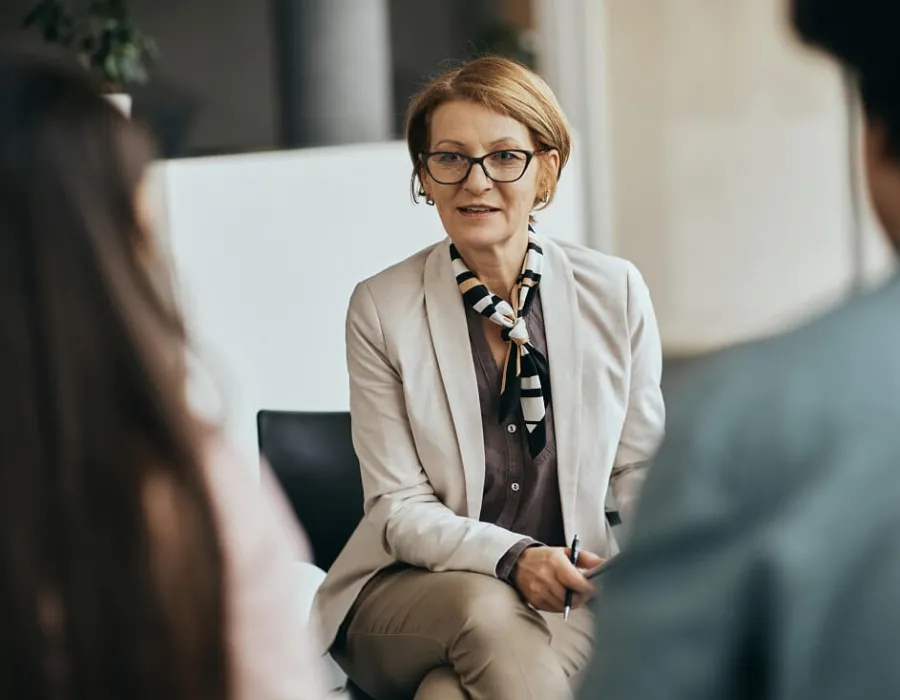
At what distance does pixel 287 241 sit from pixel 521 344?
48.1 inches

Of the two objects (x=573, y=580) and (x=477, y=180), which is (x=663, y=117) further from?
(x=573, y=580)

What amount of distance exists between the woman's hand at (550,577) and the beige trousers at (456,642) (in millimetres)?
25

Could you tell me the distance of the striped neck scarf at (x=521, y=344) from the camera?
193cm

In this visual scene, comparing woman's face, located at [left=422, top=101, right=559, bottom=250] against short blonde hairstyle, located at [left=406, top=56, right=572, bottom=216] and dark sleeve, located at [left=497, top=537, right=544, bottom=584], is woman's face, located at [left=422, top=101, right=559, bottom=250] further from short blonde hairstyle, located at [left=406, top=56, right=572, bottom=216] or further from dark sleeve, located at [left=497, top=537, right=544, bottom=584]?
dark sleeve, located at [left=497, top=537, right=544, bottom=584]

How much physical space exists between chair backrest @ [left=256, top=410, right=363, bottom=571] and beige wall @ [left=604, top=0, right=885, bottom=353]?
12.1ft

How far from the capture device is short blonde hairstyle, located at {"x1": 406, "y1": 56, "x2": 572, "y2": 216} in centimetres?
193

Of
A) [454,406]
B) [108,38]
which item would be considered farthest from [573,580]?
[108,38]

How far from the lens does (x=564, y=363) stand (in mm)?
1962

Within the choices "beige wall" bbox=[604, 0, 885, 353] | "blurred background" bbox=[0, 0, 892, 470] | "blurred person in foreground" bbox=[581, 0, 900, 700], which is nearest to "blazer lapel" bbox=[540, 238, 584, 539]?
"blurred person in foreground" bbox=[581, 0, 900, 700]

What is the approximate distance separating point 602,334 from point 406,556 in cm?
45

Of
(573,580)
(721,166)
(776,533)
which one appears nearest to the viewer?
(776,533)

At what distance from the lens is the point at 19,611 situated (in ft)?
2.80

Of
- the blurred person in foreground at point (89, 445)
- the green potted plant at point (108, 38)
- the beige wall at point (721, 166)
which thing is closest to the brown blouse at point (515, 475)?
the blurred person in foreground at point (89, 445)

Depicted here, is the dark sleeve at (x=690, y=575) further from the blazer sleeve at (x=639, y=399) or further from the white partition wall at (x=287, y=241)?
the white partition wall at (x=287, y=241)
